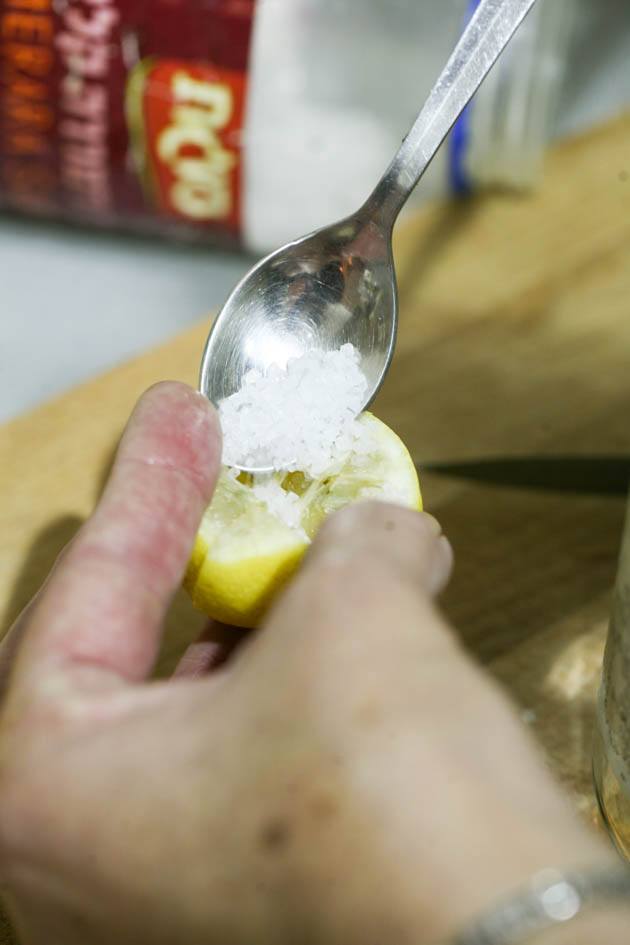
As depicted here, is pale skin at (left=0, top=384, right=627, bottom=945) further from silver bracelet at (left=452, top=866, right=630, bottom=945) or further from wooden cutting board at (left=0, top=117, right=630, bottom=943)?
wooden cutting board at (left=0, top=117, right=630, bottom=943)

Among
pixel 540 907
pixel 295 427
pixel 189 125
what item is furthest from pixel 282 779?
pixel 189 125

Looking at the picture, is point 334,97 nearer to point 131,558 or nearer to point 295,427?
point 295,427

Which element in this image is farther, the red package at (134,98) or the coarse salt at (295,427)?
the red package at (134,98)

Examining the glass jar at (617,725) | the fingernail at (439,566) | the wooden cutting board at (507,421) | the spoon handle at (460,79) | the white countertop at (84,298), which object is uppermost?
the spoon handle at (460,79)

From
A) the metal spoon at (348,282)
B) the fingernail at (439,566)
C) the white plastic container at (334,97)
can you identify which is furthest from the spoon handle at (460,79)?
the white plastic container at (334,97)

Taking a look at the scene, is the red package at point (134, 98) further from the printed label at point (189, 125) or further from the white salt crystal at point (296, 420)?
the white salt crystal at point (296, 420)

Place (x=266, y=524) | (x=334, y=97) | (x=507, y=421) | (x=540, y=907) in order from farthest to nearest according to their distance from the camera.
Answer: (x=334, y=97) → (x=507, y=421) → (x=266, y=524) → (x=540, y=907)
